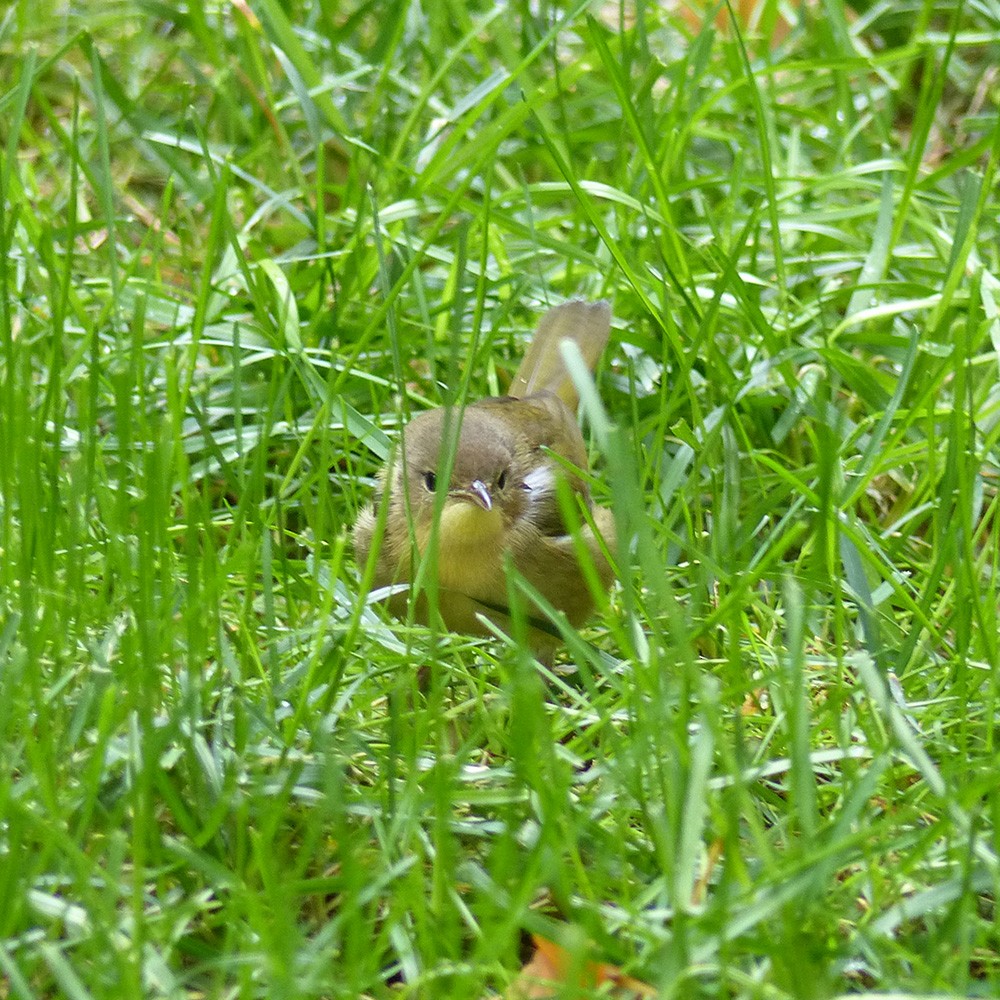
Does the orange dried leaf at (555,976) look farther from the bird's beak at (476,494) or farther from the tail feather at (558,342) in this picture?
the tail feather at (558,342)

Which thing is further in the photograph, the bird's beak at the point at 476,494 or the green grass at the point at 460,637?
the bird's beak at the point at 476,494

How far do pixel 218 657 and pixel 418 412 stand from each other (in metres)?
A: 1.74

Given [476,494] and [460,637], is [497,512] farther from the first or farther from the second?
[460,637]

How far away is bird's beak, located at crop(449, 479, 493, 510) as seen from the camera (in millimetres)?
3447

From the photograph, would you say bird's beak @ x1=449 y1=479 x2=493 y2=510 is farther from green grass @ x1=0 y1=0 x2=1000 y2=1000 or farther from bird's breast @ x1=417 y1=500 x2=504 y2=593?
green grass @ x1=0 y1=0 x2=1000 y2=1000

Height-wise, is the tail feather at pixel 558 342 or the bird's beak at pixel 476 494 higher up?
the tail feather at pixel 558 342

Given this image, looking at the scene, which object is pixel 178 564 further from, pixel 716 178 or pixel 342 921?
pixel 716 178

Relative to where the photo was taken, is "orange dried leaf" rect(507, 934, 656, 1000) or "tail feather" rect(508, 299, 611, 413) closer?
"orange dried leaf" rect(507, 934, 656, 1000)

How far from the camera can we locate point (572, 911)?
216 centimetres

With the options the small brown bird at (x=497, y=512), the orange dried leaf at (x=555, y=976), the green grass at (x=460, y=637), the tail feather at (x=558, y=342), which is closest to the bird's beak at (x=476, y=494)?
the small brown bird at (x=497, y=512)

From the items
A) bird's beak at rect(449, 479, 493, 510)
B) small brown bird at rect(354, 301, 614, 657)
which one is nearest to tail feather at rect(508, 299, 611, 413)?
small brown bird at rect(354, 301, 614, 657)

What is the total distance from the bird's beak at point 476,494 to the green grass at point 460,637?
0.22m

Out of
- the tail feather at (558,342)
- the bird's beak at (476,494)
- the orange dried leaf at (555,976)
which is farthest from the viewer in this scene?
the tail feather at (558,342)

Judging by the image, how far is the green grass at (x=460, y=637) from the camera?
2.18 meters
